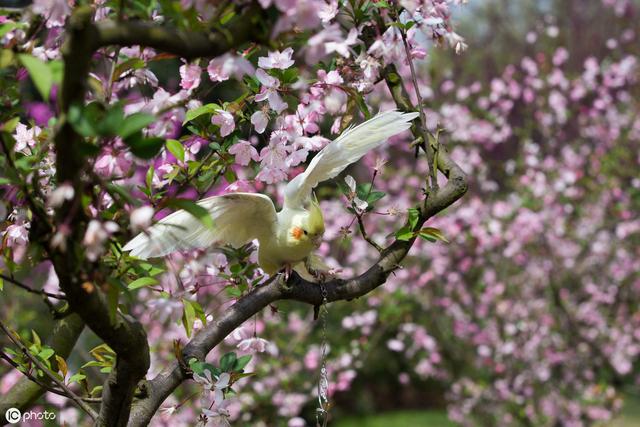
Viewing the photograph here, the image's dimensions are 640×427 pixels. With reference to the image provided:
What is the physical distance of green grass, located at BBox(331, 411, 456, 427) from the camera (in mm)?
7941

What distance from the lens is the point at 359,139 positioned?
4.48 ft

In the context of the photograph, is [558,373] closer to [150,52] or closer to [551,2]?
[150,52]

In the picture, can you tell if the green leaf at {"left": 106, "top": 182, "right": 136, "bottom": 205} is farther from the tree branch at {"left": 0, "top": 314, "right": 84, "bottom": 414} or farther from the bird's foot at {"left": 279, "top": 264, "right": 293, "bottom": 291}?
the tree branch at {"left": 0, "top": 314, "right": 84, "bottom": 414}

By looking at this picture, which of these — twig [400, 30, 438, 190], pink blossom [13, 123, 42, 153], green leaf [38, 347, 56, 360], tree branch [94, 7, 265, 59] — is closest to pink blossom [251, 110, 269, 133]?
twig [400, 30, 438, 190]

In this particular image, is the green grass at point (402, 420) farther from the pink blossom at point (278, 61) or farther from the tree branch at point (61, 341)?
the pink blossom at point (278, 61)

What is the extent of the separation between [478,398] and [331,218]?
162cm

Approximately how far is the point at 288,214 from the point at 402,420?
24.4 feet

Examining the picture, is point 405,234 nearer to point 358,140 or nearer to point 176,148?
point 358,140

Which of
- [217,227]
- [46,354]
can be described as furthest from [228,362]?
[46,354]

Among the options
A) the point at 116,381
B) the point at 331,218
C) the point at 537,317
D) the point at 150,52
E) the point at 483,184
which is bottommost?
the point at 537,317

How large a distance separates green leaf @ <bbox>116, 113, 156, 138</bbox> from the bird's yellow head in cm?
62

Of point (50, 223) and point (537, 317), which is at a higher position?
point (50, 223)

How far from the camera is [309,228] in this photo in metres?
1.41

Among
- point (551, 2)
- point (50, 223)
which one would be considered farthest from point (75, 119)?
point (551, 2)
